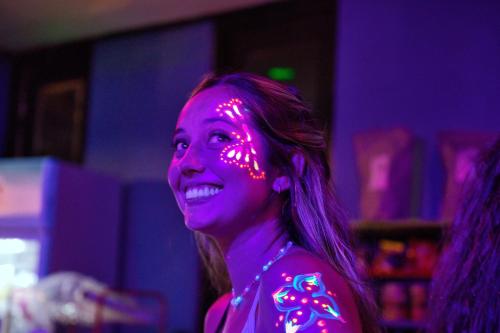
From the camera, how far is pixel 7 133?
507 cm

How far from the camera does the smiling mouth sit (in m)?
0.91

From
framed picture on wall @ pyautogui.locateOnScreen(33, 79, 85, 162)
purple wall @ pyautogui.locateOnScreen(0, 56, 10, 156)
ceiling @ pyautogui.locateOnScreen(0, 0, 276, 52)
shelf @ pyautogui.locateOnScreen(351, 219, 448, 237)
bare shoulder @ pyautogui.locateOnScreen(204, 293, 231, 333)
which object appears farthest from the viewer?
purple wall @ pyautogui.locateOnScreen(0, 56, 10, 156)

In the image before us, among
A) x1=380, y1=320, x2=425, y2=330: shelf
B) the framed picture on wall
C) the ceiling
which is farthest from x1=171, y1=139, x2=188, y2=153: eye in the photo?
the framed picture on wall

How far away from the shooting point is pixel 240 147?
3.04 ft

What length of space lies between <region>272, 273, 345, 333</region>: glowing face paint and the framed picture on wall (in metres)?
4.12

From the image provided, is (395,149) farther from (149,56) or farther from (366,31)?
(149,56)

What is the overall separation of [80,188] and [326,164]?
9.58 ft

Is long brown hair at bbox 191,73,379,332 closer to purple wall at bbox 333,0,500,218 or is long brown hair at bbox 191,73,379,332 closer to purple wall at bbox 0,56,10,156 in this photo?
purple wall at bbox 333,0,500,218

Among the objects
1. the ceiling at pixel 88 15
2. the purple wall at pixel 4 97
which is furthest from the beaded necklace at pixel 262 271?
the purple wall at pixel 4 97

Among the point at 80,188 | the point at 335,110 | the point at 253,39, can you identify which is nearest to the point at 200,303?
the point at 80,188

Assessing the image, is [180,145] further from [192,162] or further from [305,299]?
[305,299]

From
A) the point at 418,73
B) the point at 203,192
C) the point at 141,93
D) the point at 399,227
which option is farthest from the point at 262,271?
the point at 141,93

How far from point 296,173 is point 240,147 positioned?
10 cm

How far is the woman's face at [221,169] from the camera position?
2.98 feet
